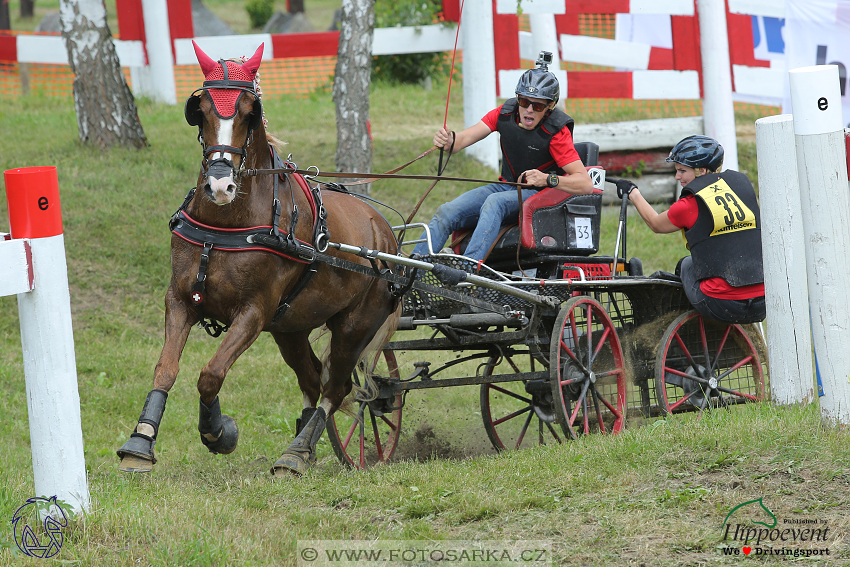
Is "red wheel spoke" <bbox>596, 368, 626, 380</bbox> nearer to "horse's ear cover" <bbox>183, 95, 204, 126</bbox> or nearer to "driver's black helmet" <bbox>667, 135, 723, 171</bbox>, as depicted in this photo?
"driver's black helmet" <bbox>667, 135, 723, 171</bbox>

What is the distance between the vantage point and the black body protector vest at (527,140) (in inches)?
224

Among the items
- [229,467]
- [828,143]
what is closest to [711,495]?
[828,143]

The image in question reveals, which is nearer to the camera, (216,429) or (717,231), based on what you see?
(216,429)

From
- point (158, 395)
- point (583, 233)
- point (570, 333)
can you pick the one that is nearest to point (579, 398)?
point (570, 333)

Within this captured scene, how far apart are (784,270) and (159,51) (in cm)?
904

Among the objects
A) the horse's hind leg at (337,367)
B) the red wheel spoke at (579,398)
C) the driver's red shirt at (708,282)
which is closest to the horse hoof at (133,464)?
the horse's hind leg at (337,367)

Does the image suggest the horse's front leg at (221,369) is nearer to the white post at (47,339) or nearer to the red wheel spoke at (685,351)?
the white post at (47,339)

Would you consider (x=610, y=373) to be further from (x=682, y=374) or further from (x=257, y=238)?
(x=257, y=238)

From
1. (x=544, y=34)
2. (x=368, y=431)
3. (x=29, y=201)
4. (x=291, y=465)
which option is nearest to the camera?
(x=29, y=201)

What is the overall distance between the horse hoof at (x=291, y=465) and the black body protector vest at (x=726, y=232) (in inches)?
108

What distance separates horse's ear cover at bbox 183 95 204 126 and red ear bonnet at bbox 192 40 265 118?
9 centimetres

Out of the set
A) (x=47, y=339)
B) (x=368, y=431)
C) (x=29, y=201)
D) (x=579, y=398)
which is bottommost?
(x=368, y=431)

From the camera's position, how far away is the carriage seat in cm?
561

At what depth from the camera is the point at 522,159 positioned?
5848 millimetres
